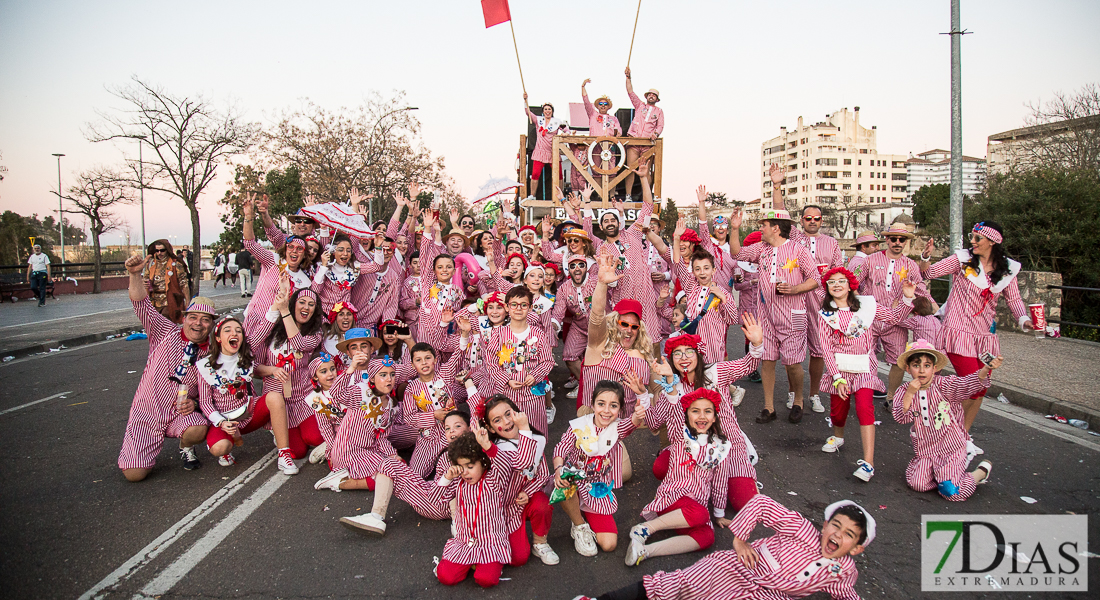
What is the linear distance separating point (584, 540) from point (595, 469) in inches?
15.6

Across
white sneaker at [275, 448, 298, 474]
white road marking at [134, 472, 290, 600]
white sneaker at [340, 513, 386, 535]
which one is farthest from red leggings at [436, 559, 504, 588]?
white sneaker at [275, 448, 298, 474]

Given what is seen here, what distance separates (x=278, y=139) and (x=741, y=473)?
2329cm

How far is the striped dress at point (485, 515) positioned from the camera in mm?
3115

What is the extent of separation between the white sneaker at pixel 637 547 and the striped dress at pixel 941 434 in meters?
2.18

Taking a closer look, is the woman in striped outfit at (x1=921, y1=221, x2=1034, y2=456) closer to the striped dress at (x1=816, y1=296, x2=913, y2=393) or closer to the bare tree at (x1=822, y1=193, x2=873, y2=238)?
the striped dress at (x1=816, y1=296, x2=913, y2=393)

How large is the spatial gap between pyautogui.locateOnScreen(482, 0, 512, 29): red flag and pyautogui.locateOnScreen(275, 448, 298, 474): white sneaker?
30.2 feet

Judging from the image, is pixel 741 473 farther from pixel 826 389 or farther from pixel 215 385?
pixel 215 385

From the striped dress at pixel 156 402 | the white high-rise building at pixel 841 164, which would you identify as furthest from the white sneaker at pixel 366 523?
the white high-rise building at pixel 841 164

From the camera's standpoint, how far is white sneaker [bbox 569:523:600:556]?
337 cm

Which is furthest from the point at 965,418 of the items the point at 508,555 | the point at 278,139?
the point at 278,139

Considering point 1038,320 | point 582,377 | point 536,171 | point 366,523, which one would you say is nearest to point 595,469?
point 582,377

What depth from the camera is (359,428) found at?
419 centimetres

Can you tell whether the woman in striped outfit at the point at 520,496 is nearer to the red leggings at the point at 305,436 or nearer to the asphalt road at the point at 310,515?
the asphalt road at the point at 310,515

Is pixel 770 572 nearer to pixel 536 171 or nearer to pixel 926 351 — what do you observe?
pixel 926 351
